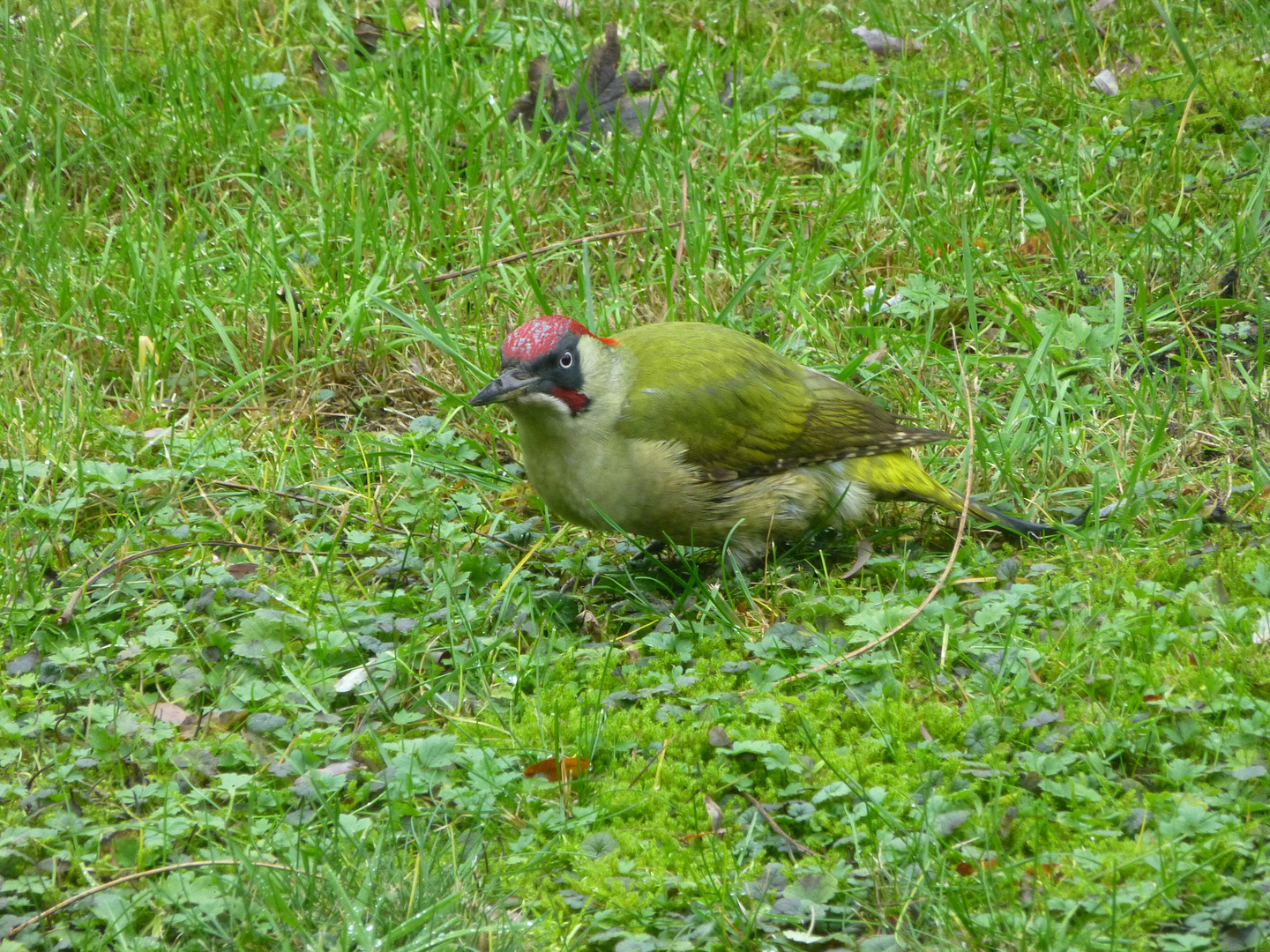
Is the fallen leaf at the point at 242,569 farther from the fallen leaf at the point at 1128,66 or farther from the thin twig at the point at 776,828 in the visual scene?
the fallen leaf at the point at 1128,66

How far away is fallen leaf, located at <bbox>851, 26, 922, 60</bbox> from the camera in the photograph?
22.9ft

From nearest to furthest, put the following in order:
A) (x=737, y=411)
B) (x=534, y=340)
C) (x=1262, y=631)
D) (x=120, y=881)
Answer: (x=120, y=881), (x=1262, y=631), (x=534, y=340), (x=737, y=411)

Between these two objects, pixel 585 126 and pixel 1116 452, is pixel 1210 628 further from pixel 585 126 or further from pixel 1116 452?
pixel 585 126

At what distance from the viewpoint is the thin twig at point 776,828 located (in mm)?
3080

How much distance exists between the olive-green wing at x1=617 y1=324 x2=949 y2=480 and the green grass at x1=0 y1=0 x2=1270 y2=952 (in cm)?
35

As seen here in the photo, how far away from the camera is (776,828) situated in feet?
10.3

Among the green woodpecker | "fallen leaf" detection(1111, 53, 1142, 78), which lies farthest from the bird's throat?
"fallen leaf" detection(1111, 53, 1142, 78)

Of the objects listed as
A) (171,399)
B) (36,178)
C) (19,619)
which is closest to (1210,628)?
(19,619)

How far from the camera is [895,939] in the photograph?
270 cm

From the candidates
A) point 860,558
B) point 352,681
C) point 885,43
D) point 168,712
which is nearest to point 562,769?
point 352,681

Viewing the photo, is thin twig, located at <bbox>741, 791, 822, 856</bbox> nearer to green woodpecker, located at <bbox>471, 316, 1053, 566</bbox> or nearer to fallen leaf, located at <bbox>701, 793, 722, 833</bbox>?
fallen leaf, located at <bbox>701, 793, 722, 833</bbox>

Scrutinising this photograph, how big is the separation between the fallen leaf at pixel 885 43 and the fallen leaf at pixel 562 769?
479cm

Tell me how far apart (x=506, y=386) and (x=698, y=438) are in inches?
26.3

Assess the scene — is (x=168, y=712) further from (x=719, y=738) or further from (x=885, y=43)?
(x=885, y=43)
